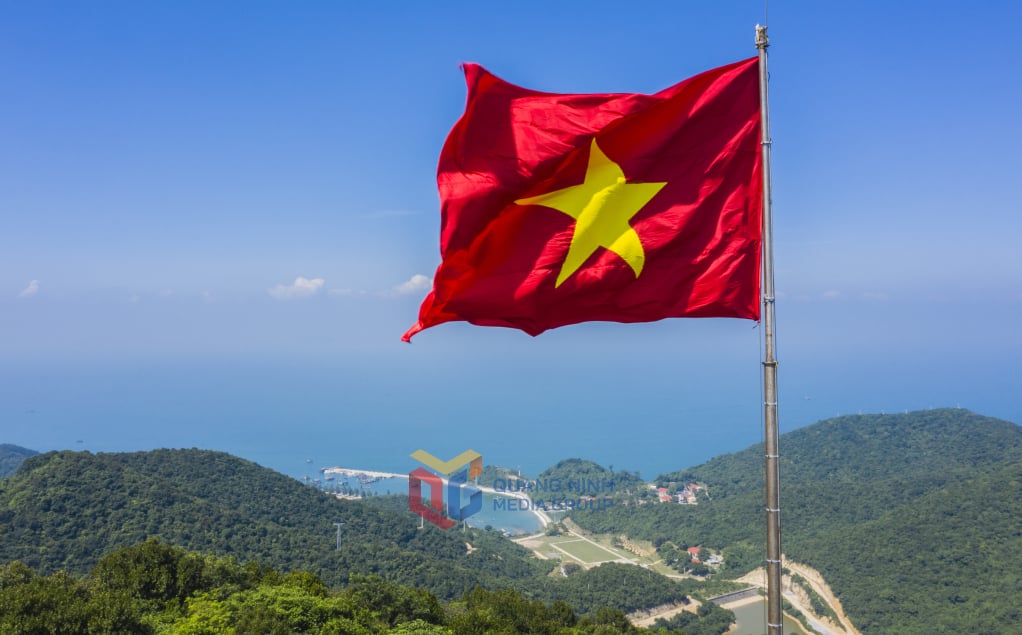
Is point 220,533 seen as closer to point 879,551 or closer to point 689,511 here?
point 879,551

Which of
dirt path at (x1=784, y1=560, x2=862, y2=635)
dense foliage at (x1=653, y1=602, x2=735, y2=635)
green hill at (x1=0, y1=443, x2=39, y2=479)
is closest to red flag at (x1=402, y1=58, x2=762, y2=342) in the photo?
dense foliage at (x1=653, y1=602, x2=735, y2=635)

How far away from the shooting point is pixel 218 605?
17.0m

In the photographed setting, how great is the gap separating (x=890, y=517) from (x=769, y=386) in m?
64.9

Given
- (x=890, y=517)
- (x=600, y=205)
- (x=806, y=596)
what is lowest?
(x=806, y=596)

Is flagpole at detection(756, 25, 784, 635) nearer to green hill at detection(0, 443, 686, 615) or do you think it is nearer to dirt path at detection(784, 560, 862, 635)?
green hill at detection(0, 443, 686, 615)

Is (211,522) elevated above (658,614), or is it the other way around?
(211,522)

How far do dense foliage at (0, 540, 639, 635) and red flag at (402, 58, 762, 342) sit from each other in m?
12.5

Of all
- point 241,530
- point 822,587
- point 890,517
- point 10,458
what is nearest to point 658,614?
point 822,587

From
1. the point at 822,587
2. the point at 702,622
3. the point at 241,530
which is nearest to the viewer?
the point at 241,530

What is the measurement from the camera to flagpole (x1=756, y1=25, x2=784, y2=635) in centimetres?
435

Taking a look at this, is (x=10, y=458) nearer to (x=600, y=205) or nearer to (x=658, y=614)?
(x=658, y=614)

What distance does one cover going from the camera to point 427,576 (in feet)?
144

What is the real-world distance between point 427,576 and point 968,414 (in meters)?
94.9

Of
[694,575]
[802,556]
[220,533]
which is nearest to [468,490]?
[694,575]
